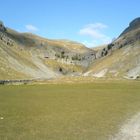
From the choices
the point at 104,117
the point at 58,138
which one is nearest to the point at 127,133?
the point at 58,138

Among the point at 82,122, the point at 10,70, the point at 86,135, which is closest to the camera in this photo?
the point at 86,135

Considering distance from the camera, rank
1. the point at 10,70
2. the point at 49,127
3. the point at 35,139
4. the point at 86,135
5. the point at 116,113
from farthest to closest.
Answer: the point at 10,70
the point at 116,113
the point at 49,127
the point at 86,135
the point at 35,139

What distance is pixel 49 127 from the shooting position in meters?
32.0

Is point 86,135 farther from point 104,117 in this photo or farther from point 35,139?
point 104,117

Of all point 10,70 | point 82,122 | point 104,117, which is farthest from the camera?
point 10,70

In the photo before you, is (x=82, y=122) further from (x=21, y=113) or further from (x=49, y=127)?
(x=21, y=113)

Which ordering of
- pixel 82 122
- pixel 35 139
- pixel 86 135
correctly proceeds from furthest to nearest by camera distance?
1. pixel 82 122
2. pixel 86 135
3. pixel 35 139

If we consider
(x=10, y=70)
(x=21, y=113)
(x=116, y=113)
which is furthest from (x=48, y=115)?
(x=10, y=70)

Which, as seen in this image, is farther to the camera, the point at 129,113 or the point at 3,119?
the point at 129,113

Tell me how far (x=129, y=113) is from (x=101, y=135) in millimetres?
15930

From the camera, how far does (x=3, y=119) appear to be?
36094 mm

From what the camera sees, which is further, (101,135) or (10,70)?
(10,70)

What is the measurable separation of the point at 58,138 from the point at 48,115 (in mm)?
13300

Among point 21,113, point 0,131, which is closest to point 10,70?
point 21,113
